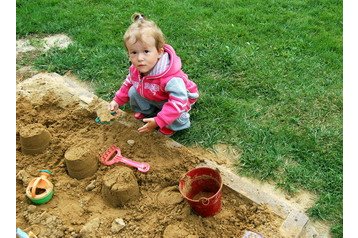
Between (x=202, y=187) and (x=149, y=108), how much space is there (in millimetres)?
1030

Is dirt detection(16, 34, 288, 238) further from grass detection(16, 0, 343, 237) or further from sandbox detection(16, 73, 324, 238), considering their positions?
grass detection(16, 0, 343, 237)

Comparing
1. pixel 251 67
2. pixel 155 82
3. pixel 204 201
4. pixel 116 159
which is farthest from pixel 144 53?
pixel 251 67

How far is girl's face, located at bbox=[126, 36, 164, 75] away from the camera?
11.0 ft

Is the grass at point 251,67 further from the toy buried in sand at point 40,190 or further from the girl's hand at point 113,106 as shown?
the toy buried in sand at point 40,190

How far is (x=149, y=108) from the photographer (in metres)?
3.90

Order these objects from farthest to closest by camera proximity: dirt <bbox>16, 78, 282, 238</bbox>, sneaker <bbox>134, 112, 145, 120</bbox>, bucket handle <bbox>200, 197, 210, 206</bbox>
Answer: sneaker <bbox>134, 112, 145, 120</bbox> < dirt <bbox>16, 78, 282, 238</bbox> < bucket handle <bbox>200, 197, 210, 206</bbox>

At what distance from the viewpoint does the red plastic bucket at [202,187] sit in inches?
117

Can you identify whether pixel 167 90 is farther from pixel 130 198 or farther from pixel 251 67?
pixel 251 67

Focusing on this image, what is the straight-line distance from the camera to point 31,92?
167 inches

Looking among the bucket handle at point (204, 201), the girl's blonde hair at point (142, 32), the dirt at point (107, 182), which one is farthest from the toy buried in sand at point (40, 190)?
the girl's blonde hair at point (142, 32)

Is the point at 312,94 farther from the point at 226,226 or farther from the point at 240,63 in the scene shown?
the point at 226,226

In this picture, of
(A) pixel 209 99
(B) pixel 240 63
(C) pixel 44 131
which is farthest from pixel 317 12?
(C) pixel 44 131

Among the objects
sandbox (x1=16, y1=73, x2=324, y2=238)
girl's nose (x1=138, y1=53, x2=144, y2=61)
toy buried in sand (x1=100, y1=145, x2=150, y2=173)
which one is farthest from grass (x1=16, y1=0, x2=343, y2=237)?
girl's nose (x1=138, y1=53, x2=144, y2=61)

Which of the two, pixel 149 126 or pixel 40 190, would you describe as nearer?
pixel 40 190
